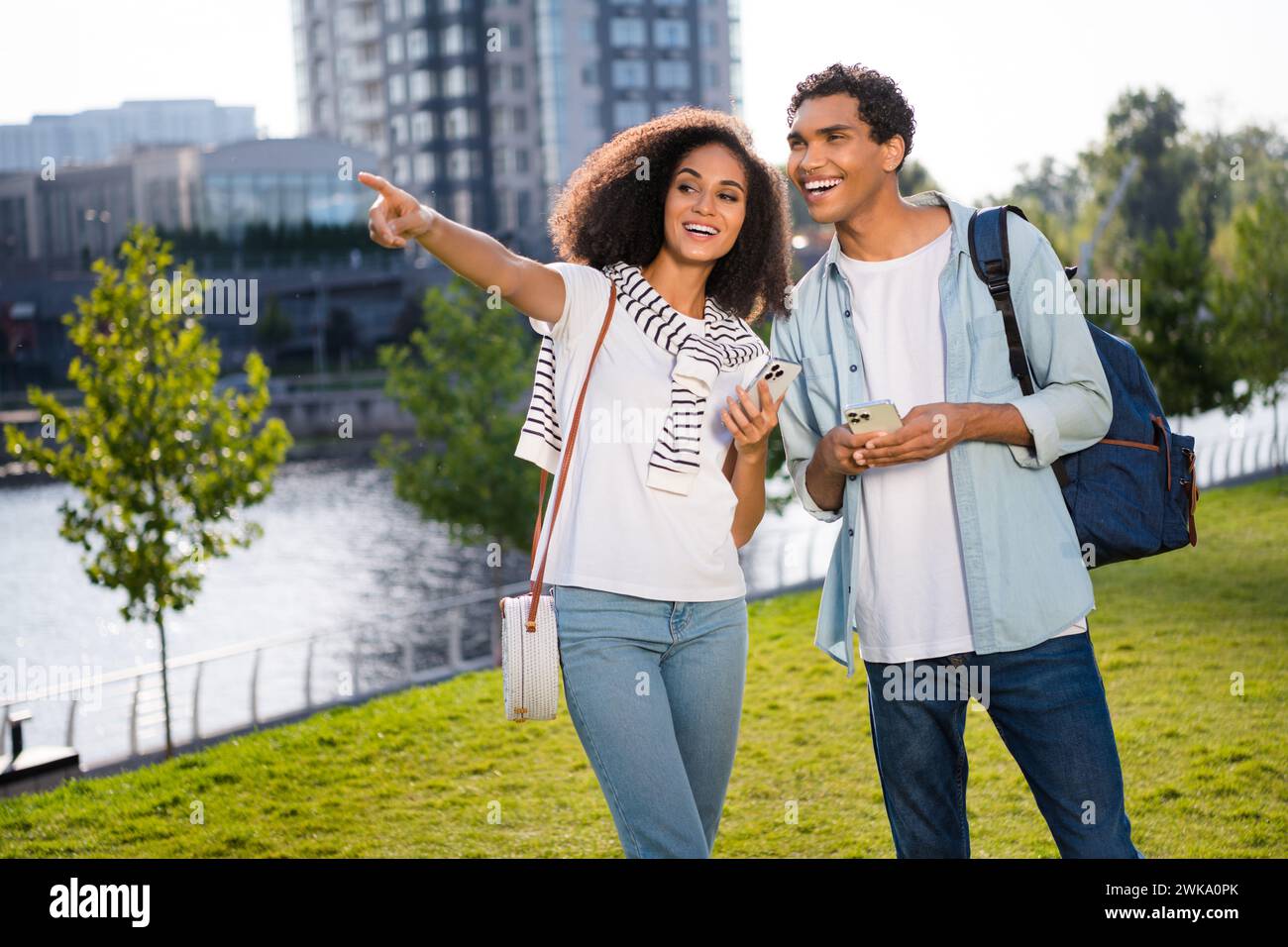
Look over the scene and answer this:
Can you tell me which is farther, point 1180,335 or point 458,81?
point 458,81

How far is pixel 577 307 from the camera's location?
3381 millimetres

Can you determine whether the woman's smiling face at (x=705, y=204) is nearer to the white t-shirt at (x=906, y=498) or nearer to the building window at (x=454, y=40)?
the white t-shirt at (x=906, y=498)

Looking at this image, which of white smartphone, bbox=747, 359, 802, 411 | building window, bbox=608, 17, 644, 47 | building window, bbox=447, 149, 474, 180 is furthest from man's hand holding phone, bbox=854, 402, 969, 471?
building window, bbox=608, 17, 644, 47

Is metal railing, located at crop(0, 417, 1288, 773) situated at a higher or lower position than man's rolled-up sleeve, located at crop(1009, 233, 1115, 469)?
lower

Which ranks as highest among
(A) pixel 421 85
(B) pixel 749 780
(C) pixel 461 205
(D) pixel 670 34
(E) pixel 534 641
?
(D) pixel 670 34

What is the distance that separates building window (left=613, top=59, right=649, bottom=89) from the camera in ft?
247

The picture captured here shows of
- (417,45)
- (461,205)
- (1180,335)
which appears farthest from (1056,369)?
(417,45)

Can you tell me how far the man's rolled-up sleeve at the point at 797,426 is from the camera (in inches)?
144

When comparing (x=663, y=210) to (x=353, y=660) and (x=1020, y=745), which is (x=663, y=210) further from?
(x=353, y=660)

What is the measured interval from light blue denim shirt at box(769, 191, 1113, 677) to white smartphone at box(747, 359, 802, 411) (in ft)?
0.47

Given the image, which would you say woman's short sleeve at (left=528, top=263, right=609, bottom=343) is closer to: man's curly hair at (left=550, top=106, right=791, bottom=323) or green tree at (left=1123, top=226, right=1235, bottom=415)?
man's curly hair at (left=550, top=106, right=791, bottom=323)

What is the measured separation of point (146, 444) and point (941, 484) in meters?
11.9
